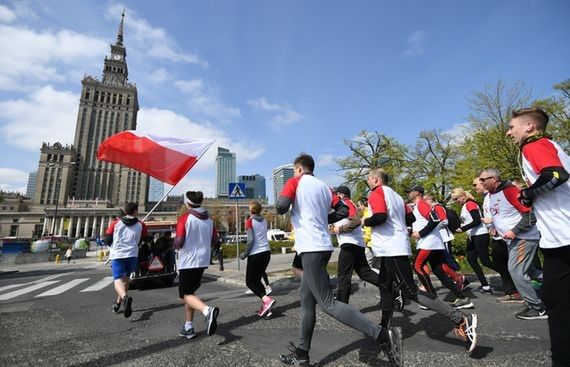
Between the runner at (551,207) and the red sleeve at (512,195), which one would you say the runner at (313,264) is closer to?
the runner at (551,207)

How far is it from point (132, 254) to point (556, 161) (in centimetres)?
618

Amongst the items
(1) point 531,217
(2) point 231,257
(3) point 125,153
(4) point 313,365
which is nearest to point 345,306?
(4) point 313,365

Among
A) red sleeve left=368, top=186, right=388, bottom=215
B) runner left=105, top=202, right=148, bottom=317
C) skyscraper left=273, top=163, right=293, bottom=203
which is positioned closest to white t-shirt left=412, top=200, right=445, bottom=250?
red sleeve left=368, top=186, right=388, bottom=215

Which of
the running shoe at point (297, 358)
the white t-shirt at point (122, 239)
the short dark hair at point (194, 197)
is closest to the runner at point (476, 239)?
the running shoe at point (297, 358)

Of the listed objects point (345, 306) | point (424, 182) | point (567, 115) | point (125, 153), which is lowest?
point (345, 306)

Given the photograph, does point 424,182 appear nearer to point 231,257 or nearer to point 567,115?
point 567,115

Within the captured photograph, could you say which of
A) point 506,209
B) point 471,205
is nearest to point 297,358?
point 506,209

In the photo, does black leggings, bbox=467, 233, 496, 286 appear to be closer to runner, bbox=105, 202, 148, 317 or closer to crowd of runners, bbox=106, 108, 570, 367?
crowd of runners, bbox=106, 108, 570, 367

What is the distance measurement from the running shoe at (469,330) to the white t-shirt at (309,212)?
5.30 ft

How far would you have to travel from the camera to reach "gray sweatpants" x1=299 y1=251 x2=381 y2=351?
111 inches

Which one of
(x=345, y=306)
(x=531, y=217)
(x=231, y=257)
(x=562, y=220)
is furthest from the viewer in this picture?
(x=231, y=257)

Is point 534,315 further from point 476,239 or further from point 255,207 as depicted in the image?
point 255,207

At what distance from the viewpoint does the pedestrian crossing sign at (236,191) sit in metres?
12.1

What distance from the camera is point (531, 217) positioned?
4.10 metres
